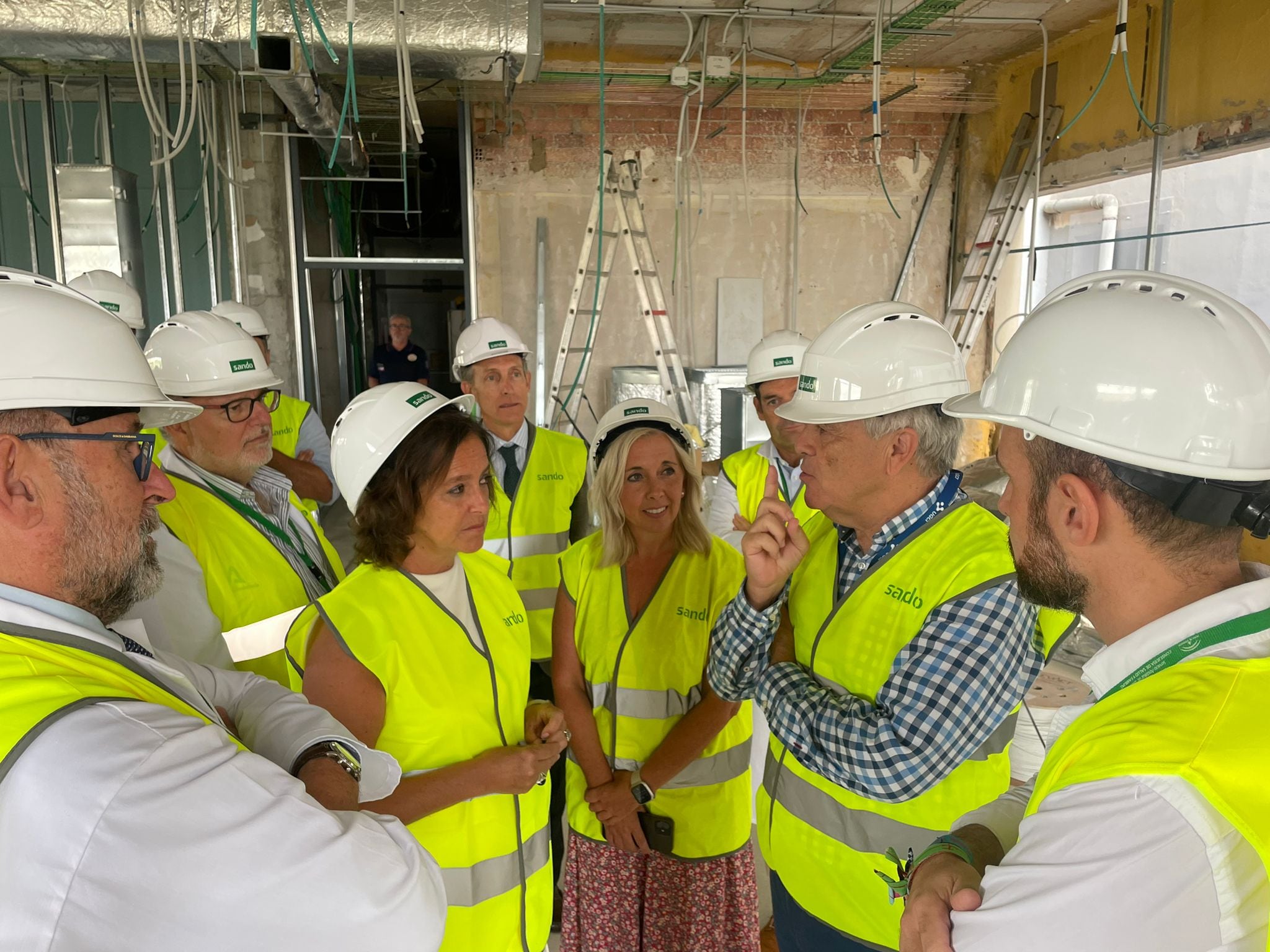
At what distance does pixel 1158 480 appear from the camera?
3.26 feet

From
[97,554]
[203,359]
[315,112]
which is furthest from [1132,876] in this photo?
[315,112]

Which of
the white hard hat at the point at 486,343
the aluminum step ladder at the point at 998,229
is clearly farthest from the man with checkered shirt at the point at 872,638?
the aluminum step ladder at the point at 998,229

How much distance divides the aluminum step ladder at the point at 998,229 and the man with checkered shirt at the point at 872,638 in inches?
211

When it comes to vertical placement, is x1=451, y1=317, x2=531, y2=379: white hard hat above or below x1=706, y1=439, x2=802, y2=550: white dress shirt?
above

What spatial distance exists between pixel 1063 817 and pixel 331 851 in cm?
77

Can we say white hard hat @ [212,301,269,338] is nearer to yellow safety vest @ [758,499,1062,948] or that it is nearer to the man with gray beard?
the man with gray beard

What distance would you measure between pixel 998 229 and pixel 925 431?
587 centimetres

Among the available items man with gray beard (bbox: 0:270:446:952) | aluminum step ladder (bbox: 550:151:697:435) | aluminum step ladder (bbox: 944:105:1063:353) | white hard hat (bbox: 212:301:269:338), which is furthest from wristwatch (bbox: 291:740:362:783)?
aluminum step ladder (bbox: 944:105:1063:353)

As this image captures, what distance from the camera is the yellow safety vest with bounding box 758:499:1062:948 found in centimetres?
153

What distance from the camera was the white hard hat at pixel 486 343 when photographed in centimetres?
352

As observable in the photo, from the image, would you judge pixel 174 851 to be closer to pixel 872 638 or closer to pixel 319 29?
pixel 872 638

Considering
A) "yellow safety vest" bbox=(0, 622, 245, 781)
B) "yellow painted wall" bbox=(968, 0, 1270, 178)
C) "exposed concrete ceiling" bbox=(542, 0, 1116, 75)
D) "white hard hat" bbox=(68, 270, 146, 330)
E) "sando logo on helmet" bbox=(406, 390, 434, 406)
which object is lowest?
"yellow safety vest" bbox=(0, 622, 245, 781)

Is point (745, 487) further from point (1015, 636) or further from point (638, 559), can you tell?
point (1015, 636)

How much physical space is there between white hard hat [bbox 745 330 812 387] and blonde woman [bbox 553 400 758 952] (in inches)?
45.1
